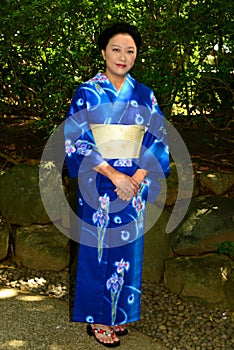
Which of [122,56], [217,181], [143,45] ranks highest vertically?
[143,45]

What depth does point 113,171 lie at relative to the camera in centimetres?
328

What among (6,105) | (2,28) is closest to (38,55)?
(2,28)

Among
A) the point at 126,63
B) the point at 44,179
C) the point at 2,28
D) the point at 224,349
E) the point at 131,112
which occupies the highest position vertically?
the point at 2,28

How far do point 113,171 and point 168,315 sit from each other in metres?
1.40

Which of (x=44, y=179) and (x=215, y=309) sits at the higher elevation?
(x=44, y=179)

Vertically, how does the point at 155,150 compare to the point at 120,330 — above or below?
above

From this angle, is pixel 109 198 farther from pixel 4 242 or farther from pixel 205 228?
pixel 4 242

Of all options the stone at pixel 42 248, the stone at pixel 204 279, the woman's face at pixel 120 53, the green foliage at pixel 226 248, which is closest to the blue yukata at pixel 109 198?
the woman's face at pixel 120 53

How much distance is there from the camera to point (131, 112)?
3342 millimetres

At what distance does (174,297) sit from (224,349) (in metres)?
0.73

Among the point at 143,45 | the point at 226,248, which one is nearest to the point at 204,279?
the point at 226,248

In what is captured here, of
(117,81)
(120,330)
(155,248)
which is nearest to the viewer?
(117,81)

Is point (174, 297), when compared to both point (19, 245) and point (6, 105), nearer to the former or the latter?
point (19, 245)

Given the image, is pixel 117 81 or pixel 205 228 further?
pixel 205 228
